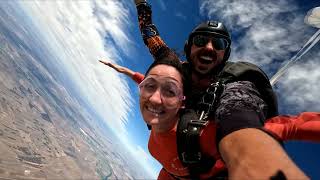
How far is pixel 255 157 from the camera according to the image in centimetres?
143

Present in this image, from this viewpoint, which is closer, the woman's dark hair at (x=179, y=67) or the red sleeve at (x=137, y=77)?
the woman's dark hair at (x=179, y=67)

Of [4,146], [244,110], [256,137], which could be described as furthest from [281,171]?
[4,146]

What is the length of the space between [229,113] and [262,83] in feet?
3.40

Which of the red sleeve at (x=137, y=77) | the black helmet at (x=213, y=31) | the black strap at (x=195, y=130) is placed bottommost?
the black strap at (x=195, y=130)

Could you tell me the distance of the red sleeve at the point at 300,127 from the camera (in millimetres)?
2658

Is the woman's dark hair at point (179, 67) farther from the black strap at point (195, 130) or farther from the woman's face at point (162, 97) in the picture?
the black strap at point (195, 130)

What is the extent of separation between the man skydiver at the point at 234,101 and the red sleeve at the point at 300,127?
0.65ft

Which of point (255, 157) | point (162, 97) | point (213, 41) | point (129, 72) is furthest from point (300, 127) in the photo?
point (129, 72)

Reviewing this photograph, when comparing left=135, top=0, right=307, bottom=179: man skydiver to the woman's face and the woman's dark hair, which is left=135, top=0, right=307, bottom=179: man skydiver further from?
the woman's face

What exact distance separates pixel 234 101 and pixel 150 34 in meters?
2.27

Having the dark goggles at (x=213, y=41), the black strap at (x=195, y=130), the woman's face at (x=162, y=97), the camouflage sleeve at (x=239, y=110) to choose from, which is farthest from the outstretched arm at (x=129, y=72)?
the camouflage sleeve at (x=239, y=110)

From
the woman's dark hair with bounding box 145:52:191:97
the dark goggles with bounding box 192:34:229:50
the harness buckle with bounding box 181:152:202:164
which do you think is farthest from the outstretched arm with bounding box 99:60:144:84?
the harness buckle with bounding box 181:152:202:164

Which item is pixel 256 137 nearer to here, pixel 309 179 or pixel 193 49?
pixel 309 179

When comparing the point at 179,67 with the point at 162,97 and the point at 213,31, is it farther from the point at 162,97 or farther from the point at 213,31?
the point at 213,31
